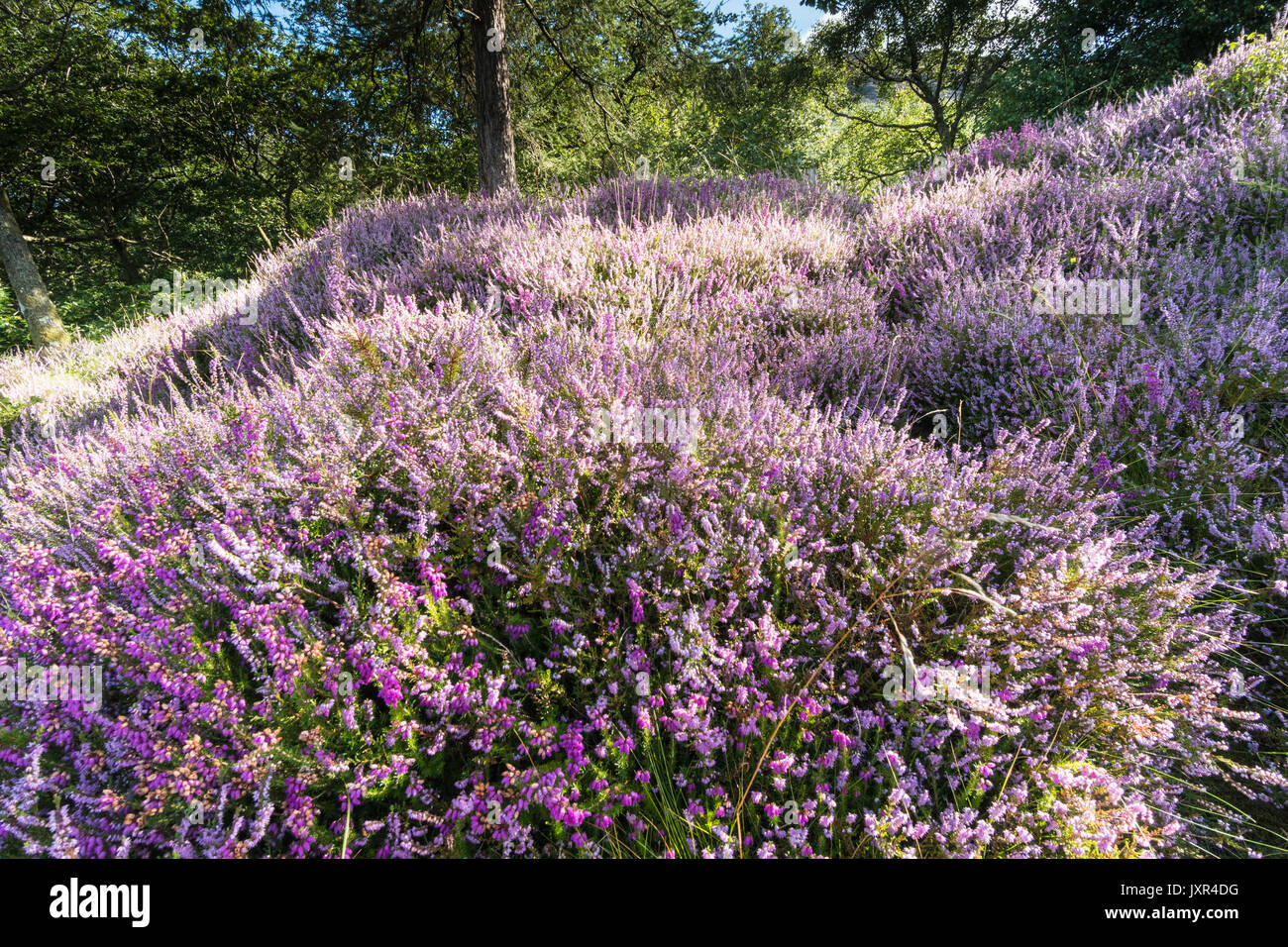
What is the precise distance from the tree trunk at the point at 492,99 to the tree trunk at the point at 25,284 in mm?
8798

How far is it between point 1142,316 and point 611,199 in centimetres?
488

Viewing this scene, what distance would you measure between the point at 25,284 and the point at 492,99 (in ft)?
32.2

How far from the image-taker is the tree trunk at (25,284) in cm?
1013

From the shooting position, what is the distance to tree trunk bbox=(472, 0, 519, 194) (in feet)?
22.7

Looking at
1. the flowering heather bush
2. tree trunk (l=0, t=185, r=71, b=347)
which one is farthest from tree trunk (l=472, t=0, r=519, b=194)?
tree trunk (l=0, t=185, r=71, b=347)

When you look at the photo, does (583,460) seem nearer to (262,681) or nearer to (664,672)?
(664,672)

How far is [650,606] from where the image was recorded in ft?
5.91

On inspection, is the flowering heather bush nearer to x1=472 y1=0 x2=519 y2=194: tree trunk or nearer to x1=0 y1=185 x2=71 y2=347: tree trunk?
x1=472 y1=0 x2=519 y2=194: tree trunk

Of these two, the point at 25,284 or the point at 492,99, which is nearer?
the point at 492,99

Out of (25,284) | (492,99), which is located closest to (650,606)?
(492,99)

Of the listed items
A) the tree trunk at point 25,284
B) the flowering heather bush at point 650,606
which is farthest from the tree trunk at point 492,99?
the tree trunk at point 25,284

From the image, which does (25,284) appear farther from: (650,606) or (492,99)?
(650,606)

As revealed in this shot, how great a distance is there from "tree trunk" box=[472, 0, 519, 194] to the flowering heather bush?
206 inches
